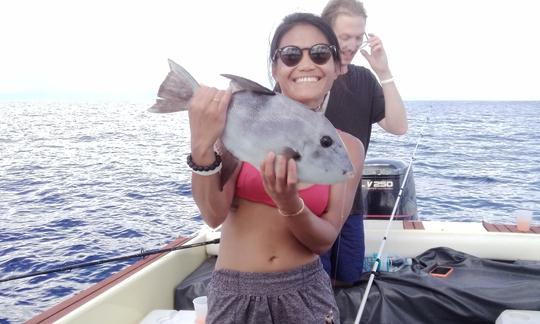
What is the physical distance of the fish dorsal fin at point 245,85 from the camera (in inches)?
71.0

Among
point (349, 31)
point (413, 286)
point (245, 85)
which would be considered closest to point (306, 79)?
point (245, 85)

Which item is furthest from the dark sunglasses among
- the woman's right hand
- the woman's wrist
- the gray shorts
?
the gray shorts

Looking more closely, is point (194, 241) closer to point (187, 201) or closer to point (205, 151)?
point (205, 151)

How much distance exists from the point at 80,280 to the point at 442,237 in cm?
644

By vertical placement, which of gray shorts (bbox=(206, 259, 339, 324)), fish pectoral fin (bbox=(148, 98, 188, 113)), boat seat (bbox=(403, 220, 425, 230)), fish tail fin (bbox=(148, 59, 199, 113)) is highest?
fish tail fin (bbox=(148, 59, 199, 113))

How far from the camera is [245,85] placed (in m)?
1.83

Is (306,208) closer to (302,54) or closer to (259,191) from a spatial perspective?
(259,191)

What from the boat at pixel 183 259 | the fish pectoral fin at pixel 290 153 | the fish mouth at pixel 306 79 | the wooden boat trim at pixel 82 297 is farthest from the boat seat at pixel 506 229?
the fish pectoral fin at pixel 290 153

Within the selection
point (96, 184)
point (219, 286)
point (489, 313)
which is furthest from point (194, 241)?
point (96, 184)

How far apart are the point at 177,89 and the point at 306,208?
68cm

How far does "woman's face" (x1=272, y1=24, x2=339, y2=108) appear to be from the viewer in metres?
2.04

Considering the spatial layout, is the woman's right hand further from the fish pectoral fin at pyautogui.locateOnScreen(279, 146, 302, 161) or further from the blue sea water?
the blue sea water

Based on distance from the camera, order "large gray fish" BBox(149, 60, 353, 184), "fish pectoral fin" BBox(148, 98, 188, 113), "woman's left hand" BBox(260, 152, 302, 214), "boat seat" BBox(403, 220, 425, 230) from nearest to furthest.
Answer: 1. "woman's left hand" BBox(260, 152, 302, 214)
2. "large gray fish" BBox(149, 60, 353, 184)
3. "fish pectoral fin" BBox(148, 98, 188, 113)
4. "boat seat" BBox(403, 220, 425, 230)

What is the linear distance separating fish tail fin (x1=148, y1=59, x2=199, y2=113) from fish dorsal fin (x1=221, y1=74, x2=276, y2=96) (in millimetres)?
143
